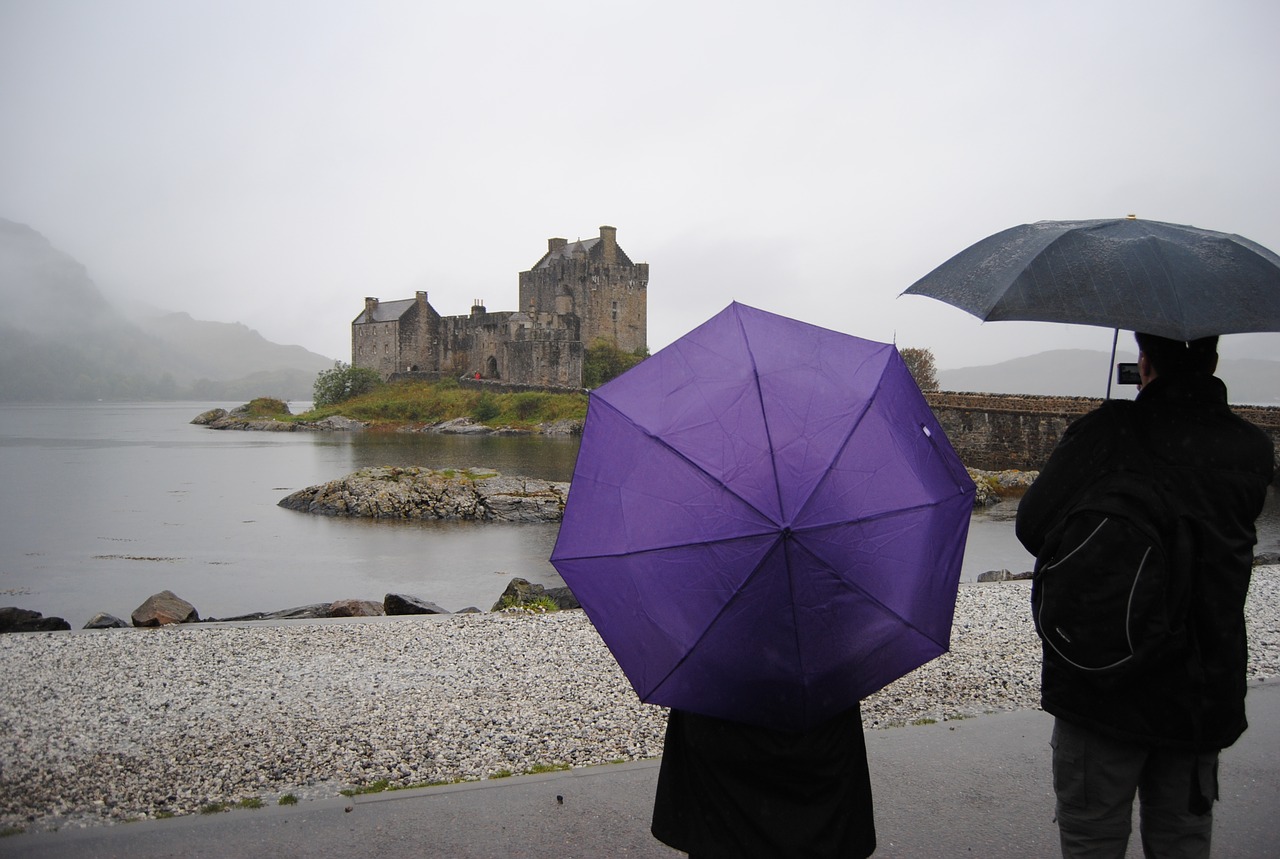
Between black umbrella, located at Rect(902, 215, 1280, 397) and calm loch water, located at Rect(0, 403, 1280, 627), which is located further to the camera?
calm loch water, located at Rect(0, 403, 1280, 627)

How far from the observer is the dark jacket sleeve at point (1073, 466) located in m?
2.31

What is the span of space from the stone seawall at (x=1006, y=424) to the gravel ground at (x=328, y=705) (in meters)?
28.2

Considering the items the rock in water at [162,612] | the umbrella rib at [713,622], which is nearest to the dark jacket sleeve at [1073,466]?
the umbrella rib at [713,622]

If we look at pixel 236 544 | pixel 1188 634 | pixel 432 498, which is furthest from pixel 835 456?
pixel 432 498

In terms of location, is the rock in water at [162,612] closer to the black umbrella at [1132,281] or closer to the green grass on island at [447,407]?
the black umbrella at [1132,281]

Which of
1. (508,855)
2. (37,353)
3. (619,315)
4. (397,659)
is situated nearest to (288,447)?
(619,315)

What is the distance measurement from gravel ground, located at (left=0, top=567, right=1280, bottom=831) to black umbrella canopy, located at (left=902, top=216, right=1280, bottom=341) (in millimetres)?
3117

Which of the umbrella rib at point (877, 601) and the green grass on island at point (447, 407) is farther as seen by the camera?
A: the green grass on island at point (447, 407)

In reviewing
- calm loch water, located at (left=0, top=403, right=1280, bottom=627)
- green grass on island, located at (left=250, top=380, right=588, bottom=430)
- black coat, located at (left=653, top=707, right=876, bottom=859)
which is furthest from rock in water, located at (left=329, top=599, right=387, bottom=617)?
green grass on island, located at (left=250, top=380, right=588, bottom=430)

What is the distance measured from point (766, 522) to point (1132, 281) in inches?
47.9

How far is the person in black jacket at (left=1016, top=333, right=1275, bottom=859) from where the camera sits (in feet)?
7.29

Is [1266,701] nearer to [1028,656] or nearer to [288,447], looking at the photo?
[1028,656]

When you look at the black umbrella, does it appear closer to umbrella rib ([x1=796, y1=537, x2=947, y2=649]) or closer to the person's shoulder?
the person's shoulder

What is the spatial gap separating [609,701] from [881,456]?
11.8 ft
